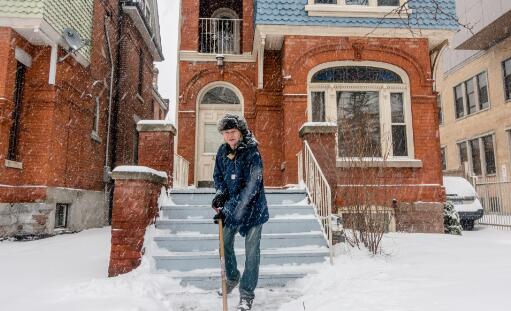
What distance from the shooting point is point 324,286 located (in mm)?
4305

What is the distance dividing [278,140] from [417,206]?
407 centimetres

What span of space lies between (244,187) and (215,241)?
1871 mm

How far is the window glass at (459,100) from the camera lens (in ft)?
69.7

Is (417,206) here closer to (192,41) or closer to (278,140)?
(278,140)

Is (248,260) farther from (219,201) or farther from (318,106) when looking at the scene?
(318,106)

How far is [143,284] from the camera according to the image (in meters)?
4.21

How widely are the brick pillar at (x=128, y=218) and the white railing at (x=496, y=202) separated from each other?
12.1 m

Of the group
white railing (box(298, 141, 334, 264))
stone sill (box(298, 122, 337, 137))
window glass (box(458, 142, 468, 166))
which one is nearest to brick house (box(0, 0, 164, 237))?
white railing (box(298, 141, 334, 264))

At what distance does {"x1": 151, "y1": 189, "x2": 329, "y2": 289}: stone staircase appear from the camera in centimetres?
487

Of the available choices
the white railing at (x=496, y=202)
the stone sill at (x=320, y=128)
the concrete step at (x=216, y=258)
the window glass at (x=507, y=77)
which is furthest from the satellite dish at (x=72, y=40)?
the window glass at (x=507, y=77)

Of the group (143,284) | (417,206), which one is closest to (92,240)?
(143,284)

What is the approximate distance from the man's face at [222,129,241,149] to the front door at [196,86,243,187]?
7283 millimetres

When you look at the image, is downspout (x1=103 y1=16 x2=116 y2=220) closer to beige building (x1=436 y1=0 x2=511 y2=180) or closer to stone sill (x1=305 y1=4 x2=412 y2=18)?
stone sill (x1=305 y1=4 x2=412 y2=18)

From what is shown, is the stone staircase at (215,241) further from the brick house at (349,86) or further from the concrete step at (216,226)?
the brick house at (349,86)
